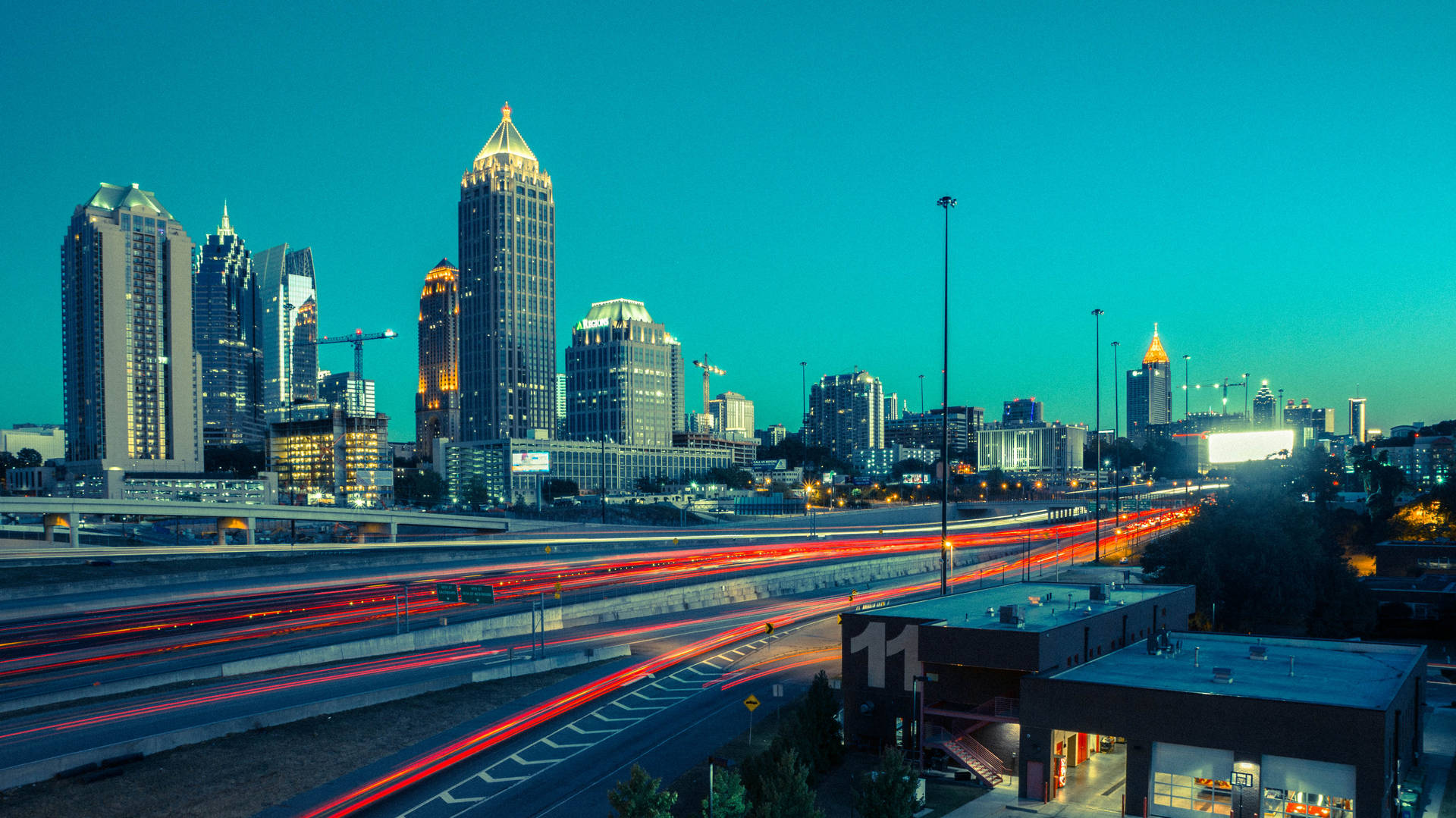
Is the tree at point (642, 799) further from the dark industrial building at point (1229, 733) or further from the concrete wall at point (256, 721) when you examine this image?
the concrete wall at point (256, 721)

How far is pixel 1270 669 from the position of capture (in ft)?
99.3

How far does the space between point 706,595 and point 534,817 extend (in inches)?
1528

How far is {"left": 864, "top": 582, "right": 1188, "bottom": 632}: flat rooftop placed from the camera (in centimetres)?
3366

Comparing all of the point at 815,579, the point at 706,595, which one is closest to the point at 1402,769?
the point at 706,595

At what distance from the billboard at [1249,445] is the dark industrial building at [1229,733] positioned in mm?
110056

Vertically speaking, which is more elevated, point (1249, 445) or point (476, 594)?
point (1249, 445)

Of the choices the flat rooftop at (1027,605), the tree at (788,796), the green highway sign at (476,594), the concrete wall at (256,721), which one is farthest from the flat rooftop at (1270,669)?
the green highway sign at (476,594)

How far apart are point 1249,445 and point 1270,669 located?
115 metres

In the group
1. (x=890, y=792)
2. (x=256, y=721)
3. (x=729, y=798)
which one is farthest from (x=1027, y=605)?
(x=256, y=721)

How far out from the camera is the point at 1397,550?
78562 mm

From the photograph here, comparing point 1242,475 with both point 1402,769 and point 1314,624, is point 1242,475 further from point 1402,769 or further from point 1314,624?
point 1402,769

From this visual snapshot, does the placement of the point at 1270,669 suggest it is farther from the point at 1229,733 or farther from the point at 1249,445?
the point at 1249,445

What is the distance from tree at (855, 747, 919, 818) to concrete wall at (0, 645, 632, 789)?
20541 millimetres

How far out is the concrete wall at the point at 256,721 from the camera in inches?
1089
